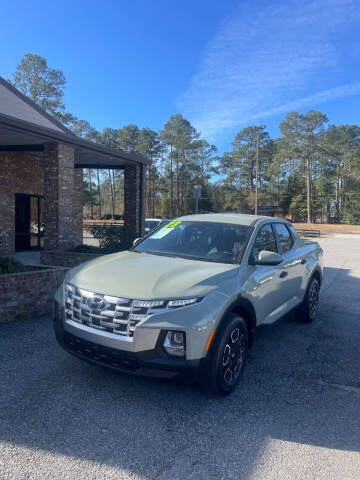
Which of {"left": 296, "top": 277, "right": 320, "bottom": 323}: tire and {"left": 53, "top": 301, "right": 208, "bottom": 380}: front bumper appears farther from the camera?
{"left": 296, "top": 277, "right": 320, "bottom": 323}: tire

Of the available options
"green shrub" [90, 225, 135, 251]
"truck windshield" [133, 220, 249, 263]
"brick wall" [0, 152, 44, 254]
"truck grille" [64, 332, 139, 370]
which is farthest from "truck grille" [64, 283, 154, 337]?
"brick wall" [0, 152, 44, 254]

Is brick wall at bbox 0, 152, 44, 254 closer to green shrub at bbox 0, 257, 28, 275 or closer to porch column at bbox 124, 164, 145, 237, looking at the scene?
porch column at bbox 124, 164, 145, 237

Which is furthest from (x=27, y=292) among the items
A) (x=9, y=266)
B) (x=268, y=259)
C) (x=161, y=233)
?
(x=268, y=259)

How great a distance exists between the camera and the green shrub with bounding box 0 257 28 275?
19.6 ft

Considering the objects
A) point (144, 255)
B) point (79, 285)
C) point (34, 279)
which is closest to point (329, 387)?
point (144, 255)

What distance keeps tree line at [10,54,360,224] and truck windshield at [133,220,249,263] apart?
47.7 metres

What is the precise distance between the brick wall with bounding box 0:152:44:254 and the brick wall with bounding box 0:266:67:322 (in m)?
7.26

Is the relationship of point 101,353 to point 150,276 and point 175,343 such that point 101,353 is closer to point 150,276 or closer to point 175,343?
point 175,343

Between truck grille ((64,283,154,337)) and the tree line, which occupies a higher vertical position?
the tree line

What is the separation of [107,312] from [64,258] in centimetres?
729

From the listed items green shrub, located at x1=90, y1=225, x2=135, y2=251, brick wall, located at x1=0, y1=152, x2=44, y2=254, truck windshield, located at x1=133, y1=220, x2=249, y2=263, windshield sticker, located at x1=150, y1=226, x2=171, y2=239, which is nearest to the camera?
truck windshield, located at x1=133, y1=220, x2=249, y2=263

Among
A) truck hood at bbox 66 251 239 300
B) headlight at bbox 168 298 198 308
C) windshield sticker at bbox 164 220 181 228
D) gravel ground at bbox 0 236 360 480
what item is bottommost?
gravel ground at bbox 0 236 360 480

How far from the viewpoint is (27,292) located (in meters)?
5.51

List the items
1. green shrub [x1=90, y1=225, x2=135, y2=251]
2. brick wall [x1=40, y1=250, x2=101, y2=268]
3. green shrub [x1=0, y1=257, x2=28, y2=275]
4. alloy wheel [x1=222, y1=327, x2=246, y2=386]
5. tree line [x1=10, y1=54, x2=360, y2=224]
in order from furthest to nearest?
1. tree line [x1=10, y1=54, x2=360, y2=224]
2. green shrub [x1=90, y1=225, x2=135, y2=251]
3. brick wall [x1=40, y1=250, x2=101, y2=268]
4. green shrub [x1=0, y1=257, x2=28, y2=275]
5. alloy wheel [x1=222, y1=327, x2=246, y2=386]
